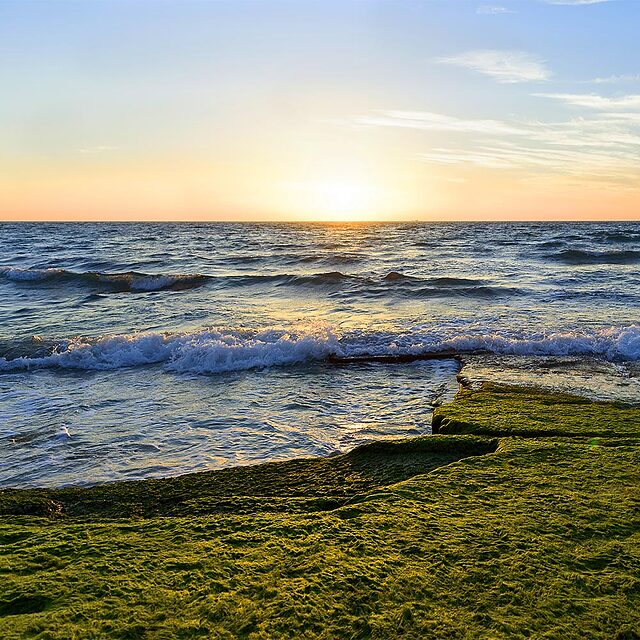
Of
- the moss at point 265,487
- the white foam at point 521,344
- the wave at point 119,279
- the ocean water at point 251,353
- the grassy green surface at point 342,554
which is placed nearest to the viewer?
the grassy green surface at point 342,554

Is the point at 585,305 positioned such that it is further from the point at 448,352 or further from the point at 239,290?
the point at 239,290

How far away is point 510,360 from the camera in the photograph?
1039 cm

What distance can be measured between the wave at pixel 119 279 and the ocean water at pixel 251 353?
0.15 m

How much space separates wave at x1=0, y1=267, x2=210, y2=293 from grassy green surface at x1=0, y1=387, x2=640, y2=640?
69.5 ft

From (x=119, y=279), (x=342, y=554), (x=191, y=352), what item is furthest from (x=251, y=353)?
(x=119, y=279)

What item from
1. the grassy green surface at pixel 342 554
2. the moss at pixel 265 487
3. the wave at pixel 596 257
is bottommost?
the moss at pixel 265 487

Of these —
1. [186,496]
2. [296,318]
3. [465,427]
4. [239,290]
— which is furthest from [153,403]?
[239,290]

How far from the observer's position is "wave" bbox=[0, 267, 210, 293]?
25.0m

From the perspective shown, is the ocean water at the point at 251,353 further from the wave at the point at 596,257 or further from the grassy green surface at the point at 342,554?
the wave at the point at 596,257

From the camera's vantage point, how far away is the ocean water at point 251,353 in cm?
637

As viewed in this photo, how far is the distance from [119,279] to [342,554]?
25.6 m

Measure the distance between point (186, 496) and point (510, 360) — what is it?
7.77 m

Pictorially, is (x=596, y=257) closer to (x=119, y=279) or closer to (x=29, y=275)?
(x=119, y=279)

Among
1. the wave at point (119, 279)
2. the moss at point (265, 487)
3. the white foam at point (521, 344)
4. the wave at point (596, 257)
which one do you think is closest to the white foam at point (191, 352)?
the white foam at point (521, 344)
